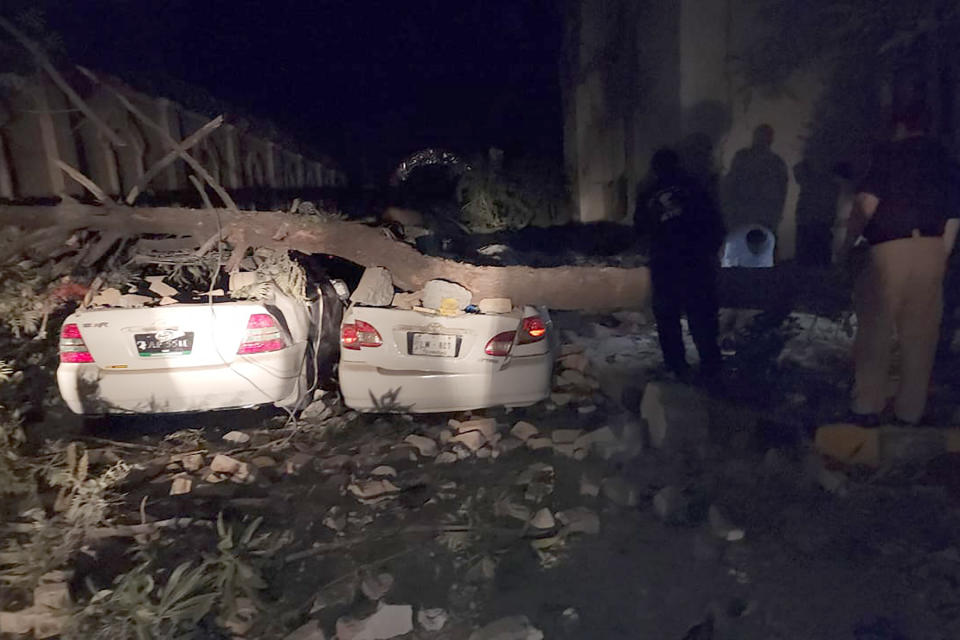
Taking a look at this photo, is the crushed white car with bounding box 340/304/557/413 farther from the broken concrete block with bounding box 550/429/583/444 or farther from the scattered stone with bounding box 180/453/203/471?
the scattered stone with bounding box 180/453/203/471

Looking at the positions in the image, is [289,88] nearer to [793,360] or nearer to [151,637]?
[793,360]

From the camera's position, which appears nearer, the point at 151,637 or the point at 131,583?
the point at 151,637

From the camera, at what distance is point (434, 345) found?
197 inches

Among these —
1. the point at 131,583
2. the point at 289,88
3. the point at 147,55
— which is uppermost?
the point at 289,88

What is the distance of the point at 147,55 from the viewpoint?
955 centimetres

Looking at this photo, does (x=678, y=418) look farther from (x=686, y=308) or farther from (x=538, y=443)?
(x=686, y=308)

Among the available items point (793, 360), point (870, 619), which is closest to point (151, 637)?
point (870, 619)

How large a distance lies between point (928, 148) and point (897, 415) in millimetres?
1662

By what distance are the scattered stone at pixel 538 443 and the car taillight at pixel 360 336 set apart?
1.32 meters

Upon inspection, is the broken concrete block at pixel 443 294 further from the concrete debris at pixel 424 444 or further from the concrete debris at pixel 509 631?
the concrete debris at pixel 509 631

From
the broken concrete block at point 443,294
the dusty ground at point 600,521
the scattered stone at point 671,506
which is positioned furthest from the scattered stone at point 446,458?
the scattered stone at point 671,506

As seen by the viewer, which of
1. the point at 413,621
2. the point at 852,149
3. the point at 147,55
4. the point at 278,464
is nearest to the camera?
the point at 413,621

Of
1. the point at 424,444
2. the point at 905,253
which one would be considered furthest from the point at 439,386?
the point at 905,253

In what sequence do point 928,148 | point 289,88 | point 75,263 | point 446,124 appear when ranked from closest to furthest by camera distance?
point 928,148 → point 75,263 → point 289,88 → point 446,124
